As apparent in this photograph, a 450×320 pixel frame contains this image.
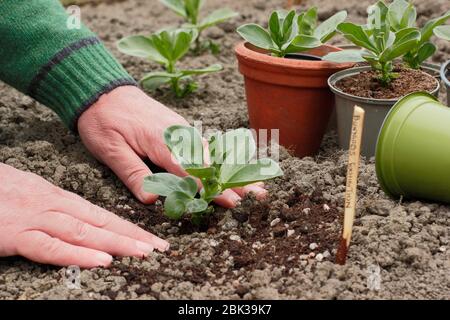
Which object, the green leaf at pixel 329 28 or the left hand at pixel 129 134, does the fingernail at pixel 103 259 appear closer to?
the left hand at pixel 129 134

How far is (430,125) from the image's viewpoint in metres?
1.50

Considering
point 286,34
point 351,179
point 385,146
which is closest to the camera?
point 351,179

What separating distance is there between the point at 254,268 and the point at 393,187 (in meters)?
0.38

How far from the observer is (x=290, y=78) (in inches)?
73.4

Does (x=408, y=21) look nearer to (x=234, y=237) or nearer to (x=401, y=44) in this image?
(x=401, y=44)

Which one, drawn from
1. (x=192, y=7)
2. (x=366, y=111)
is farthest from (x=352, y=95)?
(x=192, y=7)

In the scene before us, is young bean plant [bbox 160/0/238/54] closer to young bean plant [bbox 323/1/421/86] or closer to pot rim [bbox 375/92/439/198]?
young bean plant [bbox 323/1/421/86]

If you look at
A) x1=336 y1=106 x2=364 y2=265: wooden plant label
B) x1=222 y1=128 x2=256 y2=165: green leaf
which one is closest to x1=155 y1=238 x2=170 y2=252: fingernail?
x1=222 y1=128 x2=256 y2=165: green leaf

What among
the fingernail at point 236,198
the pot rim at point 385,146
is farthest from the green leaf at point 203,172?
the pot rim at point 385,146

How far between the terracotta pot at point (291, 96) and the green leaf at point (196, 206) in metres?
0.52

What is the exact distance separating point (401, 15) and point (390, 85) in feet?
0.62
